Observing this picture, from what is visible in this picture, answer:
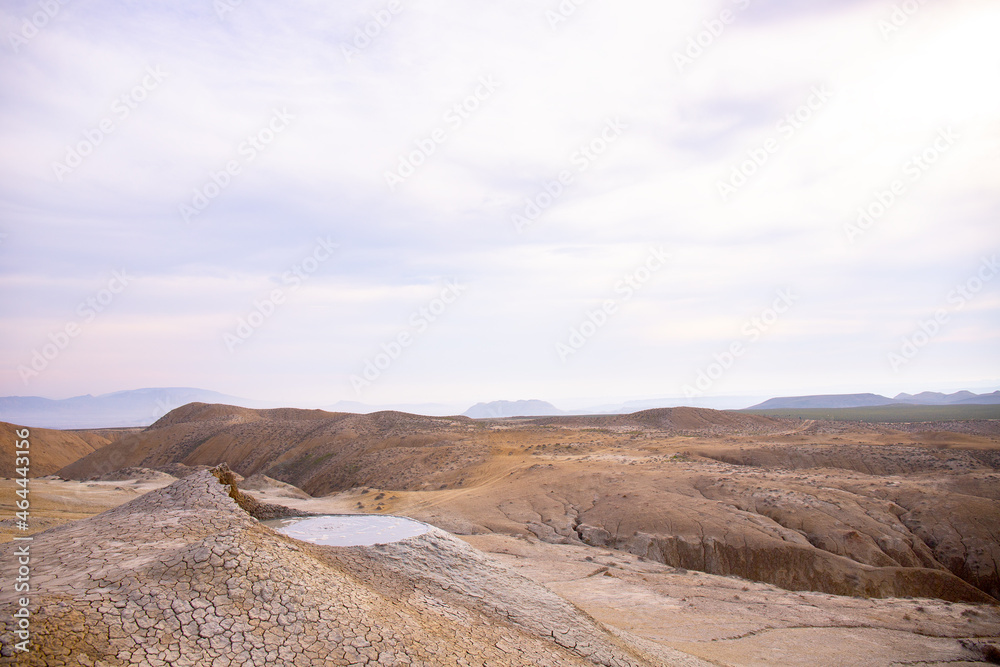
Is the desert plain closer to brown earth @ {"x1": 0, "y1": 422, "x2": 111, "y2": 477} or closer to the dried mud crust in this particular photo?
the dried mud crust

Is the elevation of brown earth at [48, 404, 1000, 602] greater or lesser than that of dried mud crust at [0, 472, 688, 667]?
lesser

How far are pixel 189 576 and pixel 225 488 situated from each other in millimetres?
3856

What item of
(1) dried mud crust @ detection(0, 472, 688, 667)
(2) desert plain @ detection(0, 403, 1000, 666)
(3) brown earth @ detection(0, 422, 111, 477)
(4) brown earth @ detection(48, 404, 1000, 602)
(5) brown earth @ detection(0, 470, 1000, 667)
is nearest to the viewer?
(1) dried mud crust @ detection(0, 472, 688, 667)

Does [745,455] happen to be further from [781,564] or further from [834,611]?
[834,611]

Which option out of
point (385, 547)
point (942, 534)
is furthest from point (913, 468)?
point (385, 547)

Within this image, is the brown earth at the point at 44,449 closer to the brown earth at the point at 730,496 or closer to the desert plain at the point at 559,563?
the desert plain at the point at 559,563

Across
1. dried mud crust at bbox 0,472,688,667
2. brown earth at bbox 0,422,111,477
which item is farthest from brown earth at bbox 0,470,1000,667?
brown earth at bbox 0,422,111,477

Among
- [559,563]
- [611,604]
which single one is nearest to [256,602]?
[611,604]

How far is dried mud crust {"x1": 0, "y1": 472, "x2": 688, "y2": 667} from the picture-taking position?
5.56 meters

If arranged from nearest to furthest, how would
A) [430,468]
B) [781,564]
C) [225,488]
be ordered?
[225,488] < [781,564] < [430,468]

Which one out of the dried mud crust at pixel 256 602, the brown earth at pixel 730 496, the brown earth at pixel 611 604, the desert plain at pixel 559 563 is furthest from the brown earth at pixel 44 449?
the brown earth at pixel 611 604

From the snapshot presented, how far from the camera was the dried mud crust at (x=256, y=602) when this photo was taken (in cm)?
556

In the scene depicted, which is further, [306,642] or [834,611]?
[834,611]

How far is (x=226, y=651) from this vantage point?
571cm
